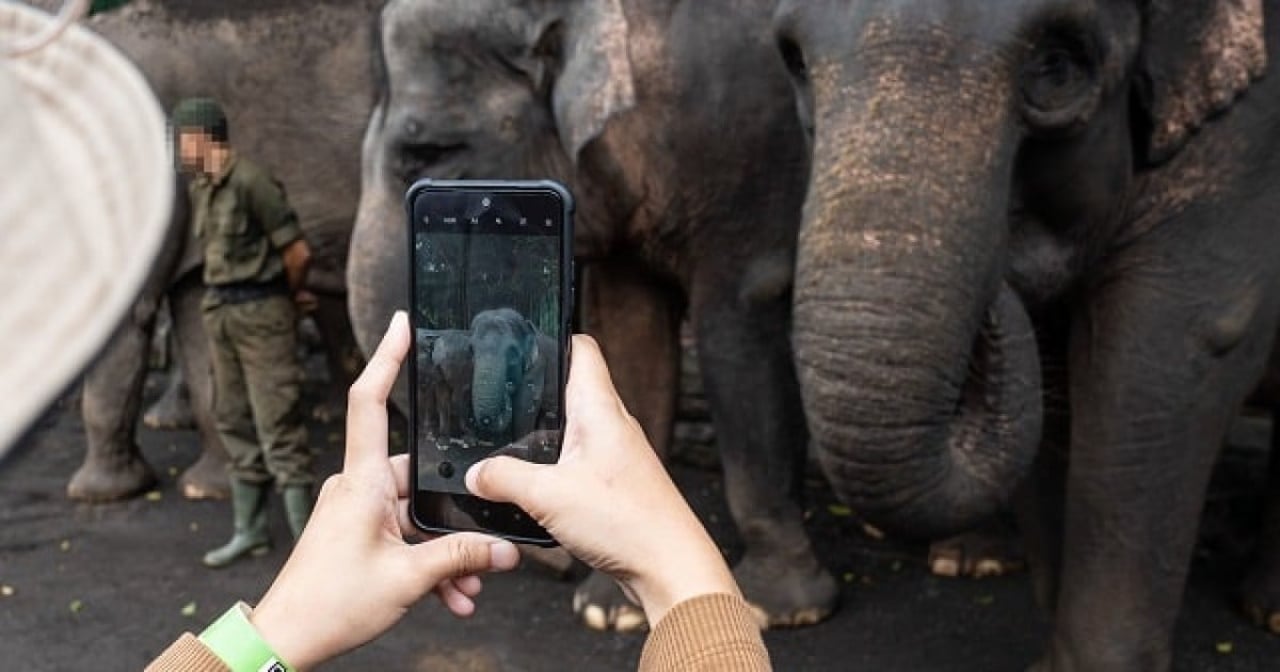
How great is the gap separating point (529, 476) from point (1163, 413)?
7.08 ft

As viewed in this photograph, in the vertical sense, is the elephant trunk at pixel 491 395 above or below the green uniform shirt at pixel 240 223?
above

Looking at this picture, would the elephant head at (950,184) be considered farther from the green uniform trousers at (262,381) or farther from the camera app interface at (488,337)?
the green uniform trousers at (262,381)

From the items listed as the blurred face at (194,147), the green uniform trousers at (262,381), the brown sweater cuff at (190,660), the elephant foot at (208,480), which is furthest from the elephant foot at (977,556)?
the brown sweater cuff at (190,660)

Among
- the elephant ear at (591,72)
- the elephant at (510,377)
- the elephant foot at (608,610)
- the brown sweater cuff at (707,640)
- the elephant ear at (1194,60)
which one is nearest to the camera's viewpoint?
the brown sweater cuff at (707,640)

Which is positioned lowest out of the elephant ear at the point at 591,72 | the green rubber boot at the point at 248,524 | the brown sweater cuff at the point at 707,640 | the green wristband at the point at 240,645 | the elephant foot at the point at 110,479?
the elephant foot at the point at 110,479

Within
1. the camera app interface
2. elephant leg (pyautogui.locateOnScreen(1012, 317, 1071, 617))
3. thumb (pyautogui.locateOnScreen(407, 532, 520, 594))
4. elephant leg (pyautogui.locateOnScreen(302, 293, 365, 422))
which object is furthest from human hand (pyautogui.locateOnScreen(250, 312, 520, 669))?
elephant leg (pyautogui.locateOnScreen(302, 293, 365, 422))

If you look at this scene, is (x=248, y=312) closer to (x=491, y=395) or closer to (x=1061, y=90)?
(x=1061, y=90)

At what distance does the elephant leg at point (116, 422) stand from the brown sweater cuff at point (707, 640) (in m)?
4.68

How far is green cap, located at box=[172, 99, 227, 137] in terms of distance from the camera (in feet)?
13.3

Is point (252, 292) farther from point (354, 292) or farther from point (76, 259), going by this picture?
point (76, 259)

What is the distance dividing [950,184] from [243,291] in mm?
2507

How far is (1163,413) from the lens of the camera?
2865 millimetres

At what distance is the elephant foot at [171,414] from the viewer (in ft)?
21.0

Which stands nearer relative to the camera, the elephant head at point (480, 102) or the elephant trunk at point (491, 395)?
the elephant trunk at point (491, 395)
